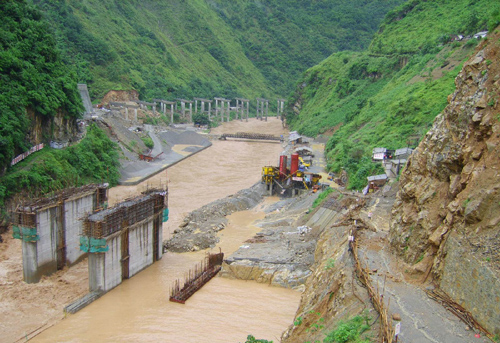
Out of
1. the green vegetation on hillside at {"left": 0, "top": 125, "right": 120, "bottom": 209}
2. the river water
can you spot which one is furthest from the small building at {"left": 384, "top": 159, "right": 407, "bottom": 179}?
the green vegetation on hillside at {"left": 0, "top": 125, "right": 120, "bottom": 209}

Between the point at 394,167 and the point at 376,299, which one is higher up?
the point at 394,167

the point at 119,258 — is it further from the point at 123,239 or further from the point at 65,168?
the point at 65,168

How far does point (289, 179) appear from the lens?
51.5 meters

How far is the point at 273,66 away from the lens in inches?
6531

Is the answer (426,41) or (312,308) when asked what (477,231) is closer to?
(312,308)

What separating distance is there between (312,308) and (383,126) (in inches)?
1435

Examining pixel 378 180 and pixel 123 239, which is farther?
pixel 378 180

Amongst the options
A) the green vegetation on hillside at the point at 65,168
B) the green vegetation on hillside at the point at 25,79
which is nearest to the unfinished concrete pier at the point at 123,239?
the green vegetation on hillside at the point at 65,168

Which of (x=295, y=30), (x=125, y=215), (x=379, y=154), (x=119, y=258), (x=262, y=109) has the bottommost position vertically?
(x=119, y=258)

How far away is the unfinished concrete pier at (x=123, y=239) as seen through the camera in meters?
27.6

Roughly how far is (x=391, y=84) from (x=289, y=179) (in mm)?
28833

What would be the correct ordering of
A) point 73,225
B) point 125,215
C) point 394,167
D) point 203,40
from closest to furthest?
1. point 125,215
2. point 73,225
3. point 394,167
4. point 203,40

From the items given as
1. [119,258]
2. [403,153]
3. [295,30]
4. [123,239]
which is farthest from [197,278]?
[295,30]

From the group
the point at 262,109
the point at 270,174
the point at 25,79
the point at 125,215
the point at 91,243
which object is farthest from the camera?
the point at 262,109
